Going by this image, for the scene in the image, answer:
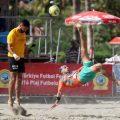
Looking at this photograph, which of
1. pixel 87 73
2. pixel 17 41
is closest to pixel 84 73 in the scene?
pixel 87 73

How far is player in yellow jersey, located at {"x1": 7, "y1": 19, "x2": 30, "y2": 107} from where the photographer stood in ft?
38.6

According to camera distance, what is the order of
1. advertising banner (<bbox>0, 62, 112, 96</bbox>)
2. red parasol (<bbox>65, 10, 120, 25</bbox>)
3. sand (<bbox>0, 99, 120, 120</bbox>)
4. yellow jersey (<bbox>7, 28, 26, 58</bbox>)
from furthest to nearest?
red parasol (<bbox>65, 10, 120, 25</bbox>) → advertising banner (<bbox>0, 62, 112, 96</bbox>) → yellow jersey (<bbox>7, 28, 26, 58</bbox>) → sand (<bbox>0, 99, 120, 120</bbox>)

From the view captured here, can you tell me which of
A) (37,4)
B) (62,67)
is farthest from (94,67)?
(37,4)

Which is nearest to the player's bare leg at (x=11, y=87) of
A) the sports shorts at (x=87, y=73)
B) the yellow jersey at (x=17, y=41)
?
the yellow jersey at (x=17, y=41)

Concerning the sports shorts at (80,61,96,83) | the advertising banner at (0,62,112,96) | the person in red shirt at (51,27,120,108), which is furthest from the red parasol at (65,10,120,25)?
the sports shorts at (80,61,96,83)

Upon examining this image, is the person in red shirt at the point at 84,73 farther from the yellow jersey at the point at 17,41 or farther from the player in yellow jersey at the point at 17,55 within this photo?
the yellow jersey at the point at 17,41

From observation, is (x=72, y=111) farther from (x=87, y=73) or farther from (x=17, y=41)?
(x=17, y=41)

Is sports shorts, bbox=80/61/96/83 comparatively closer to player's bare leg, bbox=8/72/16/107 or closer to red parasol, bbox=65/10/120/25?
player's bare leg, bbox=8/72/16/107

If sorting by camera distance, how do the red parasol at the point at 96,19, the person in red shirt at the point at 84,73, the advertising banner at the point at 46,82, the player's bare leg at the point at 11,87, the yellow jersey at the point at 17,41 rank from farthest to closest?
1. the red parasol at the point at 96,19
2. the advertising banner at the point at 46,82
3. the yellow jersey at the point at 17,41
4. the player's bare leg at the point at 11,87
5. the person in red shirt at the point at 84,73

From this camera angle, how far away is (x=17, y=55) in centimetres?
1178

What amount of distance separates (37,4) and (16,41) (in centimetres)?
2921

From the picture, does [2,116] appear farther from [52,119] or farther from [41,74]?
[41,74]

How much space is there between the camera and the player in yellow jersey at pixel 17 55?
1177 centimetres

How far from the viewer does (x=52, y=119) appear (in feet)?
36.6
